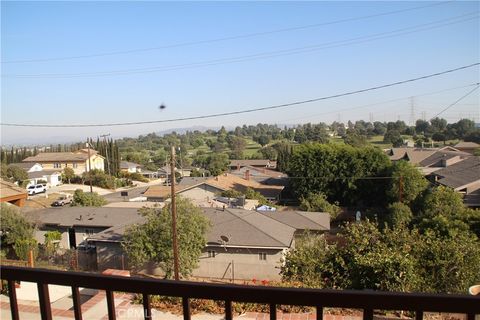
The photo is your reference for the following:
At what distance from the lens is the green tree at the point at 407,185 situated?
25844 mm

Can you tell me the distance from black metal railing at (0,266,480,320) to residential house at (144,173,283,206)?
25.9 metres

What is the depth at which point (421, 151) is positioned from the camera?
1879 inches

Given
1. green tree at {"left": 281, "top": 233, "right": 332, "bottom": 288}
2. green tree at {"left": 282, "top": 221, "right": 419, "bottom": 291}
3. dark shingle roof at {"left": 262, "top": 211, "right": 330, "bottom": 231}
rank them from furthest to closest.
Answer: dark shingle roof at {"left": 262, "top": 211, "right": 330, "bottom": 231} < green tree at {"left": 281, "top": 233, "right": 332, "bottom": 288} < green tree at {"left": 282, "top": 221, "right": 419, "bottom": 291}

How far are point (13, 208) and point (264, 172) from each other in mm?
34063

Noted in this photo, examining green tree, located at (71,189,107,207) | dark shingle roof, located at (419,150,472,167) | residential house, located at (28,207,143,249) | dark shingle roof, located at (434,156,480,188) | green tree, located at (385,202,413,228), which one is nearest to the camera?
residential house, located at (28,207,143,249)

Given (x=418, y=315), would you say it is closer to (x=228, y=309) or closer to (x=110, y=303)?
(x=228, y=309)

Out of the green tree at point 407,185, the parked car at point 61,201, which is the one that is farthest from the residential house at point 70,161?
the green tree at point 407,185

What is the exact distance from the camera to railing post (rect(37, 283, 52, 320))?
1.63m

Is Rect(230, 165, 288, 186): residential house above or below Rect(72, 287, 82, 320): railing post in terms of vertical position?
below

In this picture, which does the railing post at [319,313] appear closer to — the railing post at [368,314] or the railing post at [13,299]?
the railing post at [368,314]

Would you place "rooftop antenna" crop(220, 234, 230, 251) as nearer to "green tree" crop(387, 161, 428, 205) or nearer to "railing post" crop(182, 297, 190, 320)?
"railing post" crop(182, 297, 190, 320)

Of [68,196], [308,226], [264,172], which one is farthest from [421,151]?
[68,196]

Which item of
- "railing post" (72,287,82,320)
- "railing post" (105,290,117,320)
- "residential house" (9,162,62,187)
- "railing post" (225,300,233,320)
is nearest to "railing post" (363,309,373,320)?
"railing post" (225,300,233,320)

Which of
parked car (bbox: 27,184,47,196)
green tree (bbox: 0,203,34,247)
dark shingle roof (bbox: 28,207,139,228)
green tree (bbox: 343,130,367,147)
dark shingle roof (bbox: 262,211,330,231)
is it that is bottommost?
dark shingle roof (bbox: 262,211,330,231)
